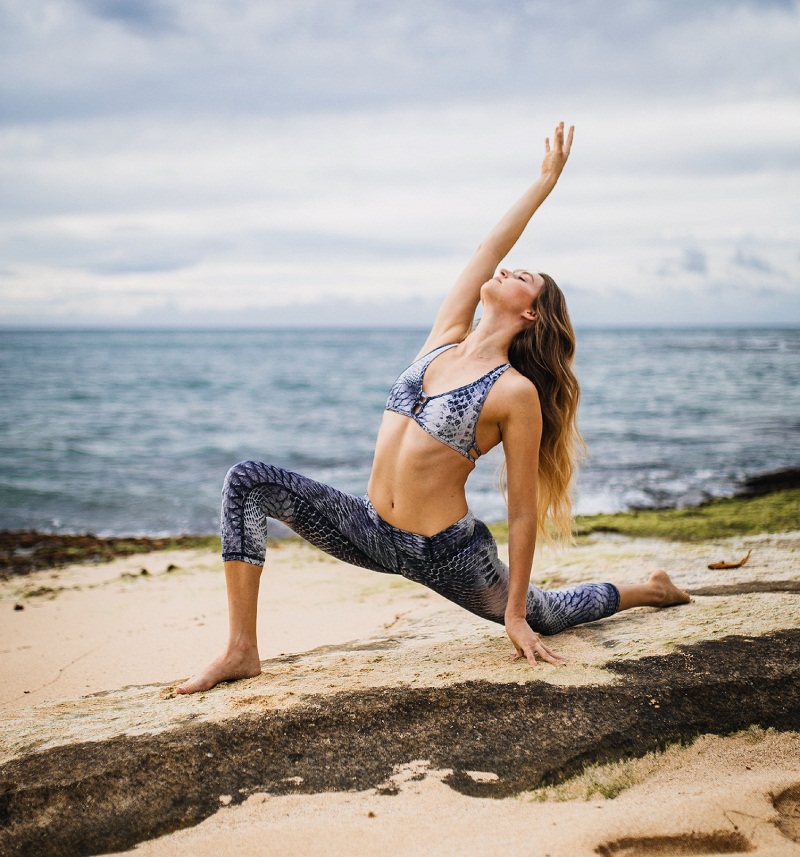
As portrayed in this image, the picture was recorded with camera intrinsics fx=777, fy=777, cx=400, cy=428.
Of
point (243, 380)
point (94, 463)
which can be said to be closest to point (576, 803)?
point (94, 463)

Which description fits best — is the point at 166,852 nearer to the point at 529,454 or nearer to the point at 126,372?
the point at 529,454

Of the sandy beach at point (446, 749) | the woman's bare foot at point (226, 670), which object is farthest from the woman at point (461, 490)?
the sandy beach at point (446, 749)

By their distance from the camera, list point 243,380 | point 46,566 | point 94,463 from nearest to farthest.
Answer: point 46,566
point 94,463
point 243,380

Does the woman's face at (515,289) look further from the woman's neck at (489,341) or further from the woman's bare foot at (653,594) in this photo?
the woman's bare foot at (653,594)

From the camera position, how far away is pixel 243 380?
34.7 m

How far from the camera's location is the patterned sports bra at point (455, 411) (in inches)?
137

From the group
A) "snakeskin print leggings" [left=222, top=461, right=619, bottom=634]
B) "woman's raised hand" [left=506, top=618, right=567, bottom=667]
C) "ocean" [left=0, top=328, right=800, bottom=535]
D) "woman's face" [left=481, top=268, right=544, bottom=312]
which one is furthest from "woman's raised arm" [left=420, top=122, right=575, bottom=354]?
"woman's raised hand" [left=506, top=618, right=567, bottom=667]

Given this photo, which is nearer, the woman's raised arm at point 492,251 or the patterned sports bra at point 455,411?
the patterned sports bra at point 455,411

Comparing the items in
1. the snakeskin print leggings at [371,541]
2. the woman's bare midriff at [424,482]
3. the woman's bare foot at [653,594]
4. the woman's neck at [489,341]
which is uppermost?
the woman's neck at [489,341]

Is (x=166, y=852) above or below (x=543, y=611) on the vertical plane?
below

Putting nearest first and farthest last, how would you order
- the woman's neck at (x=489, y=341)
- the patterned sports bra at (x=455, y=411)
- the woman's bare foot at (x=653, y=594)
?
the patterned sports bra at (x=455, y=411) → the woman's neck at (x=489, y=341) → the woman's bare foot at (x=653, y=594)

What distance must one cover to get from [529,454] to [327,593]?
2.87 metres

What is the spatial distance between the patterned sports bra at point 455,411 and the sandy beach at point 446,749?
38.3 inches

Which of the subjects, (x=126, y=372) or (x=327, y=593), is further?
(x=126, y=372)
